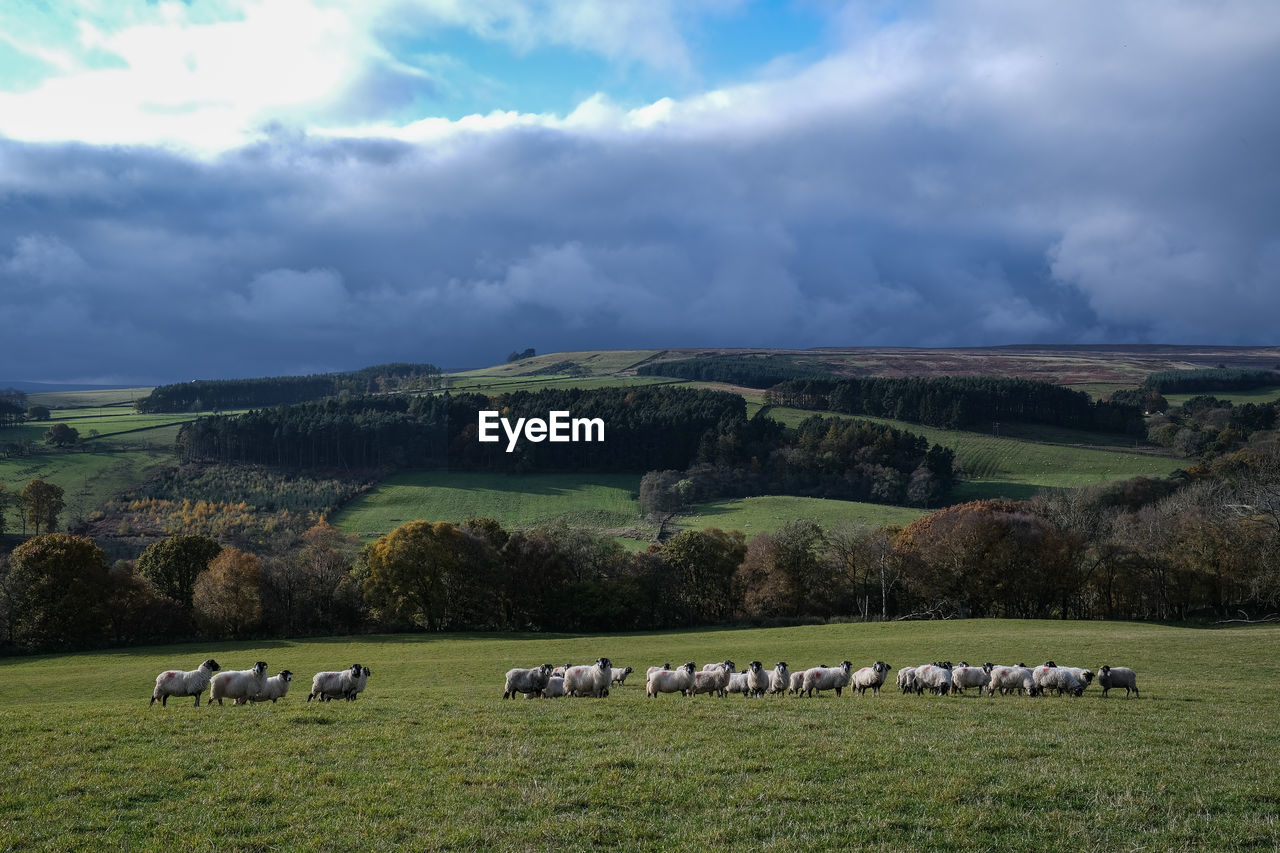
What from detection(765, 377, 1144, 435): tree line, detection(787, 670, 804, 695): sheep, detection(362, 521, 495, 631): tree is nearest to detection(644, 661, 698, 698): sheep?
detection(787, 670, 804, 695): sheep

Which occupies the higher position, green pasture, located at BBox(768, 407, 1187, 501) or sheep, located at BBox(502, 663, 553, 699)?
sheep, located at BBox(502, 663, 553, 699)

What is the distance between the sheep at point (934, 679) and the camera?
2816cm

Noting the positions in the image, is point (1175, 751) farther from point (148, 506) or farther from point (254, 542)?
point (148, 506)

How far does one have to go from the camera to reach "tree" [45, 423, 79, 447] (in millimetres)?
147375

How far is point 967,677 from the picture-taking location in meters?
28.6

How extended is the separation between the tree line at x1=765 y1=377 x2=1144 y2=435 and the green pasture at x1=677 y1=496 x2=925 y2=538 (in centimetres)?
4640

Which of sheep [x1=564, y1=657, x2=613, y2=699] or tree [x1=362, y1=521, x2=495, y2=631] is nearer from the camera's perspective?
sheep [x1=564, y1=657, x2=613, y2=699]

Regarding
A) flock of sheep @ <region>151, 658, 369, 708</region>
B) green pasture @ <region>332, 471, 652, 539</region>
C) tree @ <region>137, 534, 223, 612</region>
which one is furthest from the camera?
green pasture @ <region>332, 471, 652, 539</region>

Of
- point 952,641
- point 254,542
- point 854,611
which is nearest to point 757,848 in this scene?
point 952,641

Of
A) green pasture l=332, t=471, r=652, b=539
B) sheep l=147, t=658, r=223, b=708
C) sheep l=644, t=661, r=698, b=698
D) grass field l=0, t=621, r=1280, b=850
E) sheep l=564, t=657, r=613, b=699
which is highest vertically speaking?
grass field l=0, t=621, r=1280, b=850

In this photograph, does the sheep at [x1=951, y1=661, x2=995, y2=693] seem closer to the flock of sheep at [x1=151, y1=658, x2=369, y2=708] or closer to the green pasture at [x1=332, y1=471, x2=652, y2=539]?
the flock of sheep at [x1=151, y1=658, x2=369, y2=708]

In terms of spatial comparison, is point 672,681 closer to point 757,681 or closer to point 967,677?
point 757,681

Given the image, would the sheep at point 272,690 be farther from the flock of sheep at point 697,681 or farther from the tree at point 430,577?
the tree at point 430,577

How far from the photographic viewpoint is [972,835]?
11.1 meters
